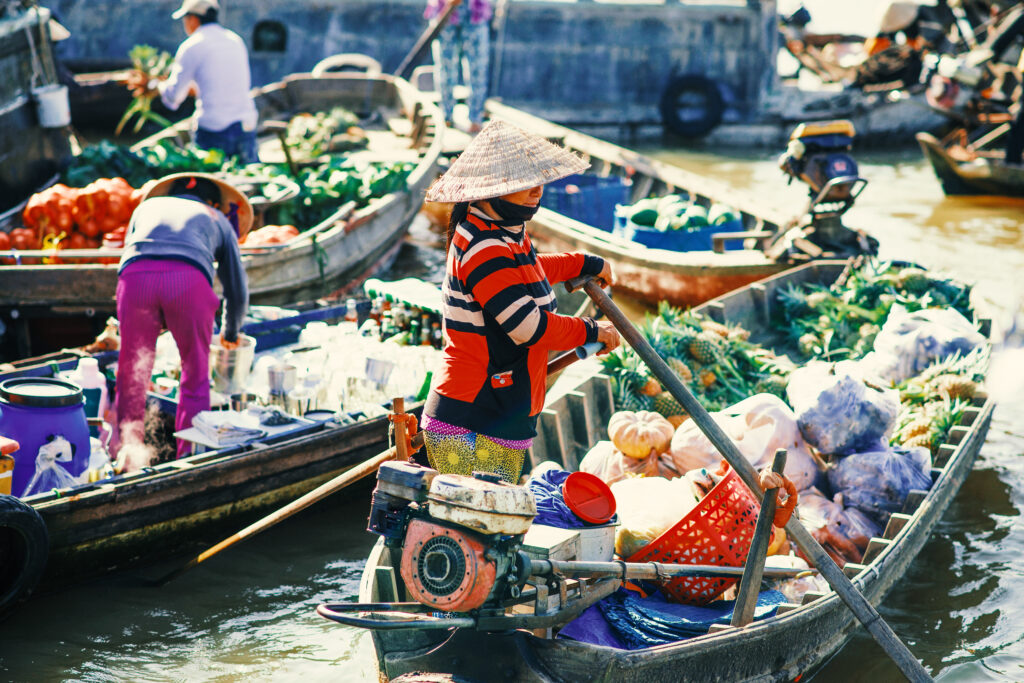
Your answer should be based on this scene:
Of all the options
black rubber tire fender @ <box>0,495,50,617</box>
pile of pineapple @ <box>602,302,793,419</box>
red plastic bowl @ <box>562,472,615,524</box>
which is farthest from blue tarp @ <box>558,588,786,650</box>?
black rubber tire fender @ <box>0,495,50,617</box>

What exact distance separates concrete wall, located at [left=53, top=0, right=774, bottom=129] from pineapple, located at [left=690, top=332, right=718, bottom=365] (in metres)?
14.4

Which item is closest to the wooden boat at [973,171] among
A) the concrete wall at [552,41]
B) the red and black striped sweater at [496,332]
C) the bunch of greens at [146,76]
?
the concrete wall at [552,41]

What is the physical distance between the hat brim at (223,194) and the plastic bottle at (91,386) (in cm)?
93

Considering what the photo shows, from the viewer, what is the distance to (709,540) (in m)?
3.59

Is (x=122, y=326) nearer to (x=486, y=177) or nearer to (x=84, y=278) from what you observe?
(x=84, y=278)

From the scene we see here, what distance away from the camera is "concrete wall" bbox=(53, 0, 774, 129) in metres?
18.2

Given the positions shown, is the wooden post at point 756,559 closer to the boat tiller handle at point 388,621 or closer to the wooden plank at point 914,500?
the boat tiller handle at point 388,621

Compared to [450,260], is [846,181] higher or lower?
lower

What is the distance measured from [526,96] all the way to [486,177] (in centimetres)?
1676

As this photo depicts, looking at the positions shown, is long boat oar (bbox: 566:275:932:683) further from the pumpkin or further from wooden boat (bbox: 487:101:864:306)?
wooden boat (bbox: 487:101:864:306)

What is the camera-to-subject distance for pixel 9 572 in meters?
4.09

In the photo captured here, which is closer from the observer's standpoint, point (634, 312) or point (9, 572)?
point (9, 572)

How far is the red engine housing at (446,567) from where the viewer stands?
2.59m

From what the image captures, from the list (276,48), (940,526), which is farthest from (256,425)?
(276,48)
